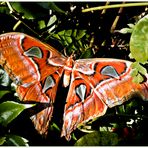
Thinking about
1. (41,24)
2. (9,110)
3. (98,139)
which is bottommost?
(98,139)

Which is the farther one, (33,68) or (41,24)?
(41,24)

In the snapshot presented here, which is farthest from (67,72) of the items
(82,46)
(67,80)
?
(82,46)

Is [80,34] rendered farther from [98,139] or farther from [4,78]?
[98,139]

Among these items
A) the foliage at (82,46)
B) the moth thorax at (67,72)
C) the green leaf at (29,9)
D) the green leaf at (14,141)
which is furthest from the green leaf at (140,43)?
the green leaf at (14,141)

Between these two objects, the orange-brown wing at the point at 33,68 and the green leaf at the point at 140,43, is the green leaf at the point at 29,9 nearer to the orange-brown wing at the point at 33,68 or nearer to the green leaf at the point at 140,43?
the orange-brown wing at the point at 33,68

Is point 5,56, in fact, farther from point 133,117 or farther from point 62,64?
point 133,117

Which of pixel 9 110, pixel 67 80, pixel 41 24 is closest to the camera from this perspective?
pixel 9 110

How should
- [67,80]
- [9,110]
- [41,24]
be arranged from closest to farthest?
[9,110] → [67,80] → [41,24]
